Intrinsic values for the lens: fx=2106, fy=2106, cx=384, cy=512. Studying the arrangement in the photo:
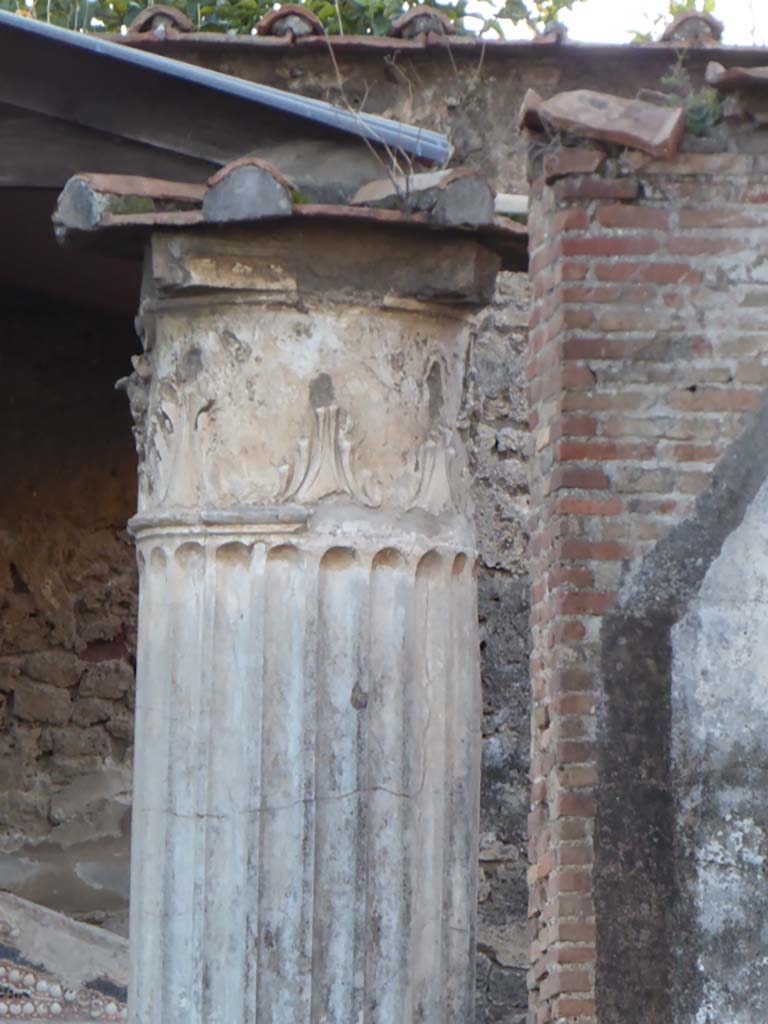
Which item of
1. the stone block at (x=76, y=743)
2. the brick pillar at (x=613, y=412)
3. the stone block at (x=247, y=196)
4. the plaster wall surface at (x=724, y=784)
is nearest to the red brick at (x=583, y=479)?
the brick pillar at (x=613, y=412)

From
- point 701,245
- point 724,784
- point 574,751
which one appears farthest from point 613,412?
point 724,784

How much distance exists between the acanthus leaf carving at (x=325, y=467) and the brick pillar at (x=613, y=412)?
1151 mm

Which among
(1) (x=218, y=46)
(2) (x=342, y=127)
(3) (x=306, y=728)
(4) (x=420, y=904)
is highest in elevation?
(1) (x=218, y=46)

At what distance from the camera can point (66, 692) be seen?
975 cm

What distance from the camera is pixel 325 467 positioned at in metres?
5.82

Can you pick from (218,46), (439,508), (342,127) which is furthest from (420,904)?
(218,46)

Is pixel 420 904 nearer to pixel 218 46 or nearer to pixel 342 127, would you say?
pixel 342 127

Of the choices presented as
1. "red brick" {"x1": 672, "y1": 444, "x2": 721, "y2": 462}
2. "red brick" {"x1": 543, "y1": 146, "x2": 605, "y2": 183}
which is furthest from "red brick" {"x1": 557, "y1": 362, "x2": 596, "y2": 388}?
"red brick" {"x1": 543, "y1": 146, "x2": 605, "y2": 183}

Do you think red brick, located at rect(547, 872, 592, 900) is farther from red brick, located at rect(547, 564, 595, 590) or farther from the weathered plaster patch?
red brick, located at rect(547, 564, 595, 590)

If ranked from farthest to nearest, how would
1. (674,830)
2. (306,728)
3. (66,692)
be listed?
(66,692)
(306,728)
(674,830)

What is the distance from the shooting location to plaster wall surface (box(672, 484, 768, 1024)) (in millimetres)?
4297

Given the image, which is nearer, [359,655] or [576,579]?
Answer: [576,579]

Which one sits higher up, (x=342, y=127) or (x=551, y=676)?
(x=342, y=127)

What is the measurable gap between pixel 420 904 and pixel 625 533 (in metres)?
1.65
